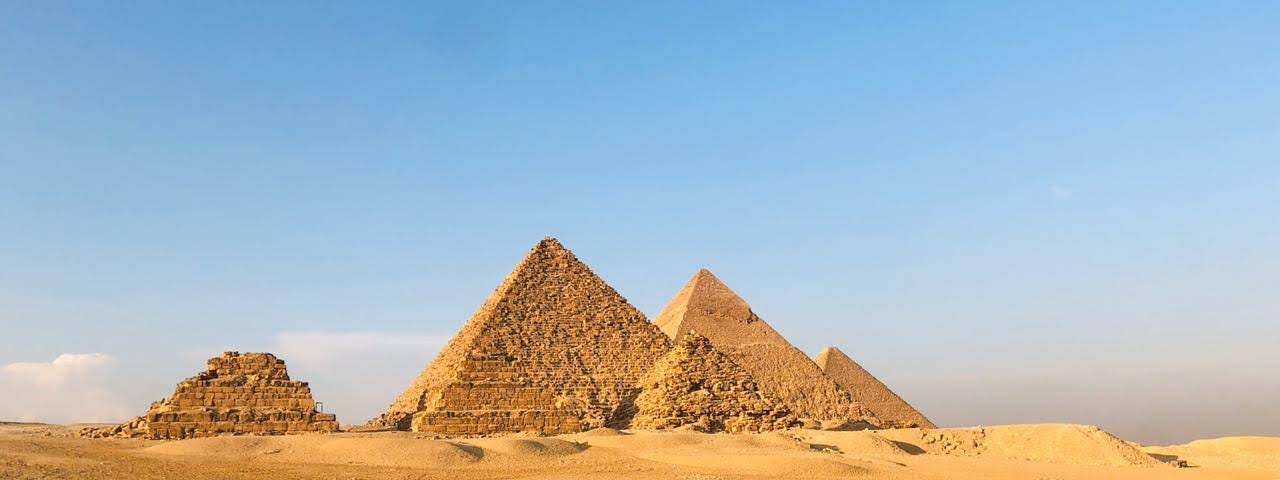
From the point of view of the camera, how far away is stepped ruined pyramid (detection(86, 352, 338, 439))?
21969 mm

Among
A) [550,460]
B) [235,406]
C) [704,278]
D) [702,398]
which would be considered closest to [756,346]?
[704,278]

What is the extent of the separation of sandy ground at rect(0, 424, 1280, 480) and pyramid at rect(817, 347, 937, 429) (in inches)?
1276

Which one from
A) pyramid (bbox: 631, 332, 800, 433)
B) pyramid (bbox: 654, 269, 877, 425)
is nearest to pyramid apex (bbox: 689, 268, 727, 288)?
pyramid (bbox: 654, 269, 877, 425)

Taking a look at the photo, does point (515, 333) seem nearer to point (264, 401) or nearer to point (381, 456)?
point (264, 401)

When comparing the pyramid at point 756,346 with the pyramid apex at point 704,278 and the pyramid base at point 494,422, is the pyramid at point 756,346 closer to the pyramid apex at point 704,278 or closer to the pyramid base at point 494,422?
the pyramid apex at point 704,278

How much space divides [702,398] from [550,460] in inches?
445

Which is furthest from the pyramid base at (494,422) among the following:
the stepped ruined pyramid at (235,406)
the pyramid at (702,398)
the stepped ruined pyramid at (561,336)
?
the stepped ruined pyramid at (561,336)

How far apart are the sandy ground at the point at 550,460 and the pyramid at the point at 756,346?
92.2 ft

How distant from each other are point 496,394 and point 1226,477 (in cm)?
1570

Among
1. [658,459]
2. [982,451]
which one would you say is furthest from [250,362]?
[982,451]

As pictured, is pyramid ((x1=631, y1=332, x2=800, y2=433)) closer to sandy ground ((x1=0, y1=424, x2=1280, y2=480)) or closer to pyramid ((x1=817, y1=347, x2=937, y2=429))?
sandy ground ((x1=0, y1=424, x2=1280, y2=480))

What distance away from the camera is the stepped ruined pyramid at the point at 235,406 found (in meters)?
22.0

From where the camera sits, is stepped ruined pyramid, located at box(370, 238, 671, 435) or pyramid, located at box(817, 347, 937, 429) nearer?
stepped ruined pyramid, located at box(370, 238, 671, 435)

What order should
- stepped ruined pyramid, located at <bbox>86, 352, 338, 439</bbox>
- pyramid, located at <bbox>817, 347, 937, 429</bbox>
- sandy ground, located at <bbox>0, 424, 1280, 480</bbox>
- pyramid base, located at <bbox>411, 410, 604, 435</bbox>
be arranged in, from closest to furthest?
1. sandy ground, located at <bbox>0, 424, 1280, 480</bbox>
2. stepped ruined pyramid, located at <bbox>86, 352, 338, 439</bbox>
3. pyramid base, located at <bbox>411, 410, 604, 435</bbox>
4. pyramid, located at <bbox>817, 347, 937, 429</bbox>
